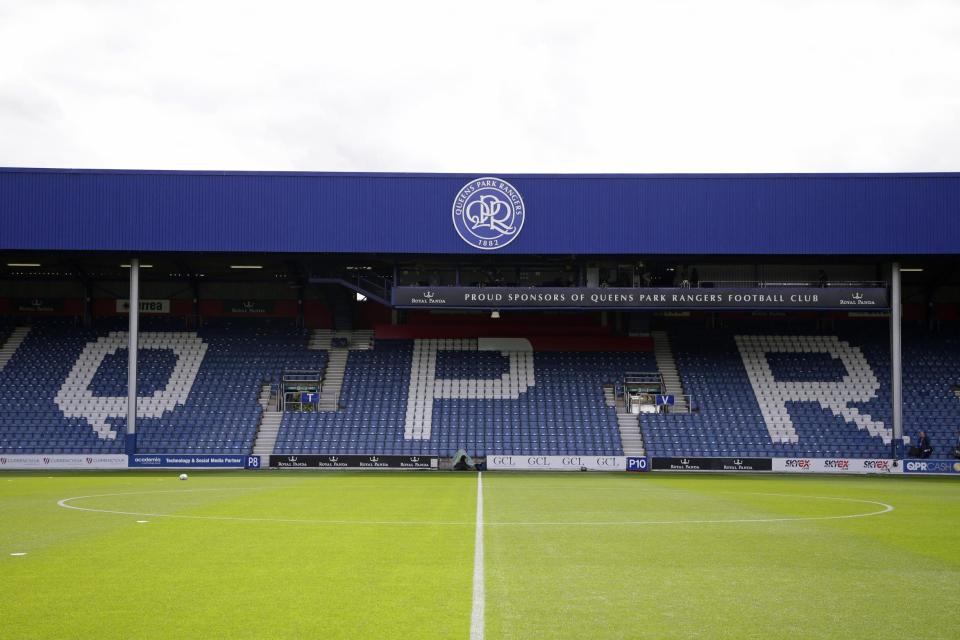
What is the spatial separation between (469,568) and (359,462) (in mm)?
32918

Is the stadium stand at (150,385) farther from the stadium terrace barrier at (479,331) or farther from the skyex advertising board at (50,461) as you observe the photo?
the stadium terrace barrier at (479,331)

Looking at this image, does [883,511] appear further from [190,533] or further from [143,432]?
[143,432]

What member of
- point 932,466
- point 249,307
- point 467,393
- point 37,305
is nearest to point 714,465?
point 932,466

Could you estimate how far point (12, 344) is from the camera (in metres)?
54.9

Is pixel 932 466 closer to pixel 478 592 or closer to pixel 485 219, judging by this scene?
pixel 485 219

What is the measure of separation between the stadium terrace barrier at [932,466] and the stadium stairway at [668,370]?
36.2ft

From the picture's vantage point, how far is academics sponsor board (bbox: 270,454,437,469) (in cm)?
4575

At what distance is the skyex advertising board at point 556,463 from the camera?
45.2 metres

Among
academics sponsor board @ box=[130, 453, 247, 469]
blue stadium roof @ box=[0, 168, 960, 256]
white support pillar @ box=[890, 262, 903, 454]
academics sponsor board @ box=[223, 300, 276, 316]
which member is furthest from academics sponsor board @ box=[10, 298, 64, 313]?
white support pillar @ box=[890, 262, 903, 454]

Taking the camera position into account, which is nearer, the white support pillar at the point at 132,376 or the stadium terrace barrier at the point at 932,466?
the stadium terrace barrier at the point at 932,466

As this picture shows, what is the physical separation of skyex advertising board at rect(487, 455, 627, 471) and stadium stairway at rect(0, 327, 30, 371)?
92.0ft

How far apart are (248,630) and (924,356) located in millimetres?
52213

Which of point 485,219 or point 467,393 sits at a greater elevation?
point 485,219

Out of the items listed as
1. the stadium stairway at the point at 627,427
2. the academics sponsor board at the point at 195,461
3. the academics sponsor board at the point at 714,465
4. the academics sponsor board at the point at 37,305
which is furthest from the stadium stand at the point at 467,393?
the academics sponsor board at the point at 37,305
